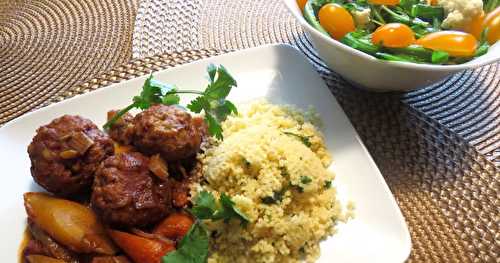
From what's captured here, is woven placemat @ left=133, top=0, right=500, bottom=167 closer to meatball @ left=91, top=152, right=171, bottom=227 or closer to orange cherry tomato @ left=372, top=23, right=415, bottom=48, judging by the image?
orange cherry tomato @ left=372, top=23, right=415, bottom=48

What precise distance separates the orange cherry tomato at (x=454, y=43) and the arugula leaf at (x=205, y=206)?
99cm

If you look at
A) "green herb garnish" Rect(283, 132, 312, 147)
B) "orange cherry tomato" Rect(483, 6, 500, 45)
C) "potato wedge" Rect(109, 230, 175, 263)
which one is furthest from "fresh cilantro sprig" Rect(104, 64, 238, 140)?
"orange cherry tomato" Rect(483, 6, 500, 45)

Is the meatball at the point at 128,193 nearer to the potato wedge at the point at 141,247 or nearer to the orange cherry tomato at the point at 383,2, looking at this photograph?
the potato wedge at the point at 141,247

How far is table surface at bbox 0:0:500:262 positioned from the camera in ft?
6.11

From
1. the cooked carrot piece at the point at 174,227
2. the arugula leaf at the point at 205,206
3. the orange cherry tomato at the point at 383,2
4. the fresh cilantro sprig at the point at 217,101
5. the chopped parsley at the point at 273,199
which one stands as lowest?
the cooked carrot piece at the point at 174,227

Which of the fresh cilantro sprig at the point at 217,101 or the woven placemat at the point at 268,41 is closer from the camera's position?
the fresh cilantro sprig at the point at 217,101

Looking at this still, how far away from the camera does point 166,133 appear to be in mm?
1724

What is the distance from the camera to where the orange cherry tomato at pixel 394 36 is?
6.12ft

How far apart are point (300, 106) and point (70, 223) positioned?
101cm

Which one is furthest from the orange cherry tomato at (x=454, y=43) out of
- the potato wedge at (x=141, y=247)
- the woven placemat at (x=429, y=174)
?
the potato wedge at (x=141, y=247)

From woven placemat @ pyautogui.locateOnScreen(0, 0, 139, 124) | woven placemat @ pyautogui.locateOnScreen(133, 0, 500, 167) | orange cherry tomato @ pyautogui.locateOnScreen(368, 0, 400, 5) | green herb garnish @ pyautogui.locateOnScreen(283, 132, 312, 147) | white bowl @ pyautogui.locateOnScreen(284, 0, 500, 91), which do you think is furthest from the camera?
woven placemat @ pyautogui.locateOnScreen(0, 0, 139, 124)

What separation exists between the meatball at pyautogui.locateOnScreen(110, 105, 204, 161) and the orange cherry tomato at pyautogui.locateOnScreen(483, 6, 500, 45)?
1.19 m

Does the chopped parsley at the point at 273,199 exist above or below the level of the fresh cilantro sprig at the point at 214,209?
below

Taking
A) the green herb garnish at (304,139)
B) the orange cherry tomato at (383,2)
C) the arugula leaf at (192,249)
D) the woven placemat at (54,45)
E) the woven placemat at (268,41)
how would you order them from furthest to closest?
the woven placemat at (54,45) < the woven placemat at (268,41) < the orange cherry tomato at (383,2) < the green herb garnish at (304,139) < the arugula leaf at (192,249)
